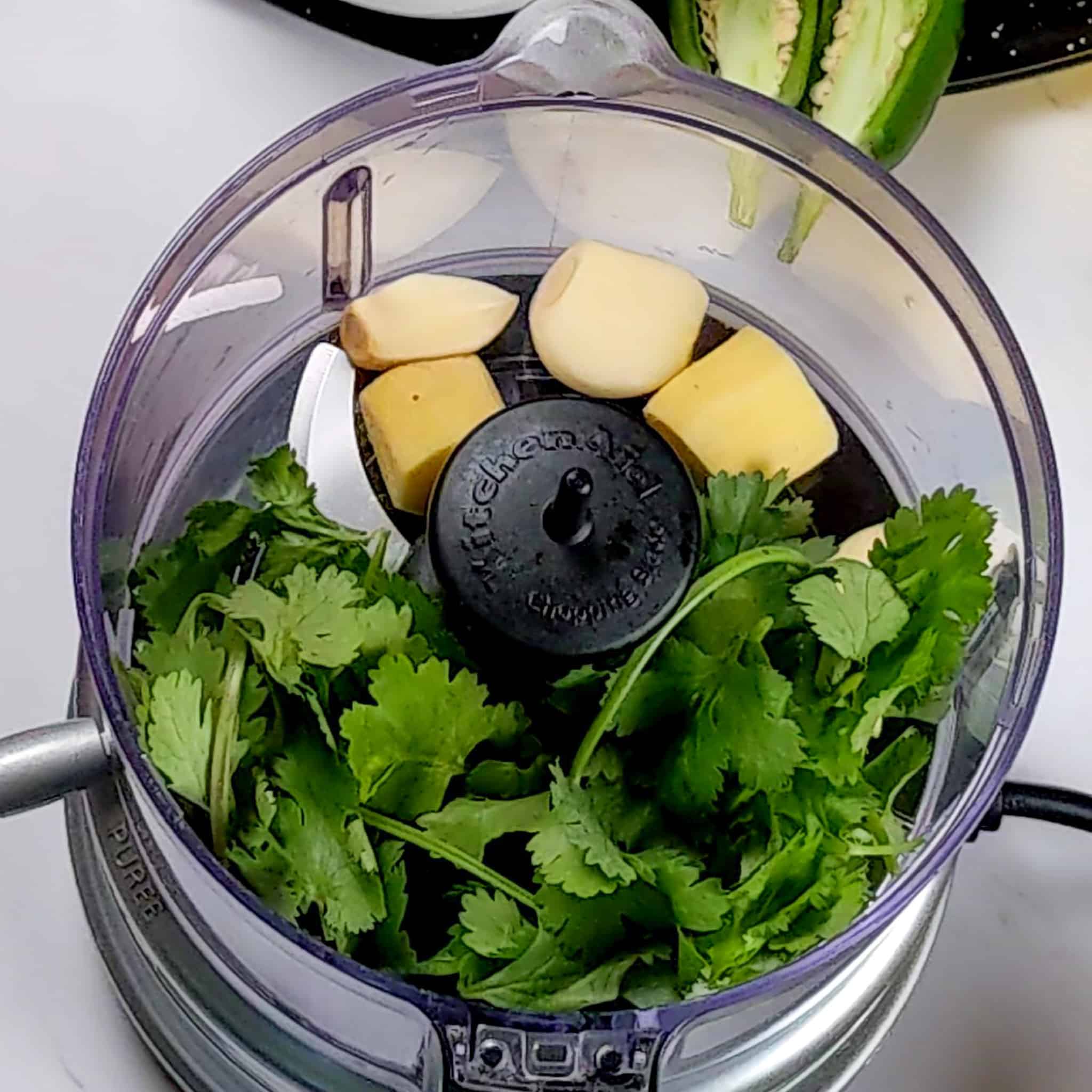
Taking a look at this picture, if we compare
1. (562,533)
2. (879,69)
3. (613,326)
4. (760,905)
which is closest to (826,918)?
(760,905)

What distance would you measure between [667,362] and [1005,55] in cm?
22

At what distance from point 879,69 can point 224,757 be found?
365mm

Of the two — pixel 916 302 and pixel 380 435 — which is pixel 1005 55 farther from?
pixel 380 435

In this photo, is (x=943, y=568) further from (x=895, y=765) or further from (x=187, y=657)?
(x=187, y=657)

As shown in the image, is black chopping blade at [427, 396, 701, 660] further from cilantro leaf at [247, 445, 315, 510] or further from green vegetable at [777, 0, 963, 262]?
green vegetable at [777, 0, 963, 262]

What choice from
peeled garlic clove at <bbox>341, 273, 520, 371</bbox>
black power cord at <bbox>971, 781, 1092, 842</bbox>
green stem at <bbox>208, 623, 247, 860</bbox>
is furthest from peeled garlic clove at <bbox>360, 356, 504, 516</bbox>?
black power cord at <bbox>971, 781, 1092, 842</bbox>

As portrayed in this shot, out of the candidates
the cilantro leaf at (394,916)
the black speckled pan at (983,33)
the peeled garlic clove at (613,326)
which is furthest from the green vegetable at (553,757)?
the black speckled pan at (983,33)

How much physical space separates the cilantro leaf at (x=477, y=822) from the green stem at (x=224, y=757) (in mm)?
52

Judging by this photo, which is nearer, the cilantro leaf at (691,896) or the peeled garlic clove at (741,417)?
the cilantro leaf at (691,896)

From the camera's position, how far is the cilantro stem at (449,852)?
446 mm

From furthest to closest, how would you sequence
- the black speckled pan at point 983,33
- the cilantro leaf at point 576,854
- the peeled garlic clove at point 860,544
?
1. the black speckled pan at point 983,33
2. the peeled garlic clove at point 860,544
3. the cilantro leaf at point 576,854

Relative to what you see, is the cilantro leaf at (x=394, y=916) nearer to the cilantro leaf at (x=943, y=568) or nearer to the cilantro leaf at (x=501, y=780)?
the cilantro leaf at (x=501, y=780)

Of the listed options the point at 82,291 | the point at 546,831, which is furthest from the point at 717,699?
the point at 82,291

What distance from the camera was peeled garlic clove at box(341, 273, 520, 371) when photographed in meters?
0.59
